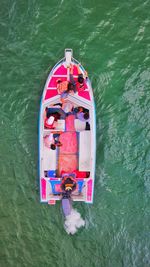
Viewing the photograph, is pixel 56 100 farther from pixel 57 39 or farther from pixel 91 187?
pixel 91 187

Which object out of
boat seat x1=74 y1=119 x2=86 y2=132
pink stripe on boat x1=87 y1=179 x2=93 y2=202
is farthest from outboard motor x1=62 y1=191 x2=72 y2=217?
boat seat x1=74 y1=119 x2=86 y2=132

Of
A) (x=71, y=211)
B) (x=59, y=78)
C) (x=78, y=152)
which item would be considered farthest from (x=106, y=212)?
(x=59, y=78)

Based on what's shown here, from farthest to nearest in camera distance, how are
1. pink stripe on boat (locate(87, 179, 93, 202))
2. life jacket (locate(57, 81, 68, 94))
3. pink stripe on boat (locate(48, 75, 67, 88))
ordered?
1. pink stripe on boat (locate(87, 179, 93, 202))
2. pink stripe on boat (locate(48, 75, 67, 88))
3. life jacket (locate(57, 81, 68, 94))

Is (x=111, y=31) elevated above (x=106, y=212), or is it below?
above

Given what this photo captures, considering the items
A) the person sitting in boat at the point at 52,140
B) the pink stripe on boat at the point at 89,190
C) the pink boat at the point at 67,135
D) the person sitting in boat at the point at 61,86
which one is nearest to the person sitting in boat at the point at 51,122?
the pink boat at the point at 67,135

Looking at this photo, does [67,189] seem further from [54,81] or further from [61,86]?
[54,81]

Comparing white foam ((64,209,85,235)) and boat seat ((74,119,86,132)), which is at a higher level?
boat seat ((74,119,86,132))

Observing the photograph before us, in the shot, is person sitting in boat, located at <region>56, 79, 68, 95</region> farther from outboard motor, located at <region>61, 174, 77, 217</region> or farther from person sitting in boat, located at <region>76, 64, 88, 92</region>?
outboard motor, located at <region>61, 174, 77, 217</region>
